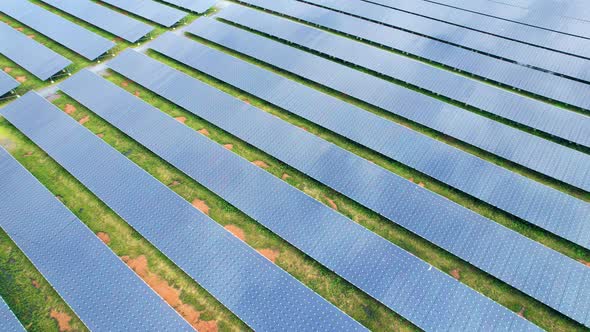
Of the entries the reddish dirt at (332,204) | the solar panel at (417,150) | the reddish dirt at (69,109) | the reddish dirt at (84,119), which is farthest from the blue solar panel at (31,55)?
the reddish dirt at (332,204)

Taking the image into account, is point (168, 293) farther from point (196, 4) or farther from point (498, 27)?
point (498, 27)

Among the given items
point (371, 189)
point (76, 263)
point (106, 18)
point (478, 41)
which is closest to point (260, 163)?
point (371, 189)

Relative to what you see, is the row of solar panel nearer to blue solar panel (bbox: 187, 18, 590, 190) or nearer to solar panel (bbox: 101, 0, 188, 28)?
blue solar panel (bbox: 187, 18, 590, 190)

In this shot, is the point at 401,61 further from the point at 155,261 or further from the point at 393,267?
the point at 155,261

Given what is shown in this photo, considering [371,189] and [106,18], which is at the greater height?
[106,18]

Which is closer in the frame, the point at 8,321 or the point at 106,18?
the point at 8,321

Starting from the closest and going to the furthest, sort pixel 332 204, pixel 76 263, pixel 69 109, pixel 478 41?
pixel 76 263
pixel 332 204
pixel 69 109
pixel 478 41

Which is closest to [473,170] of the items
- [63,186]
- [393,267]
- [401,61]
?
[393,267]
